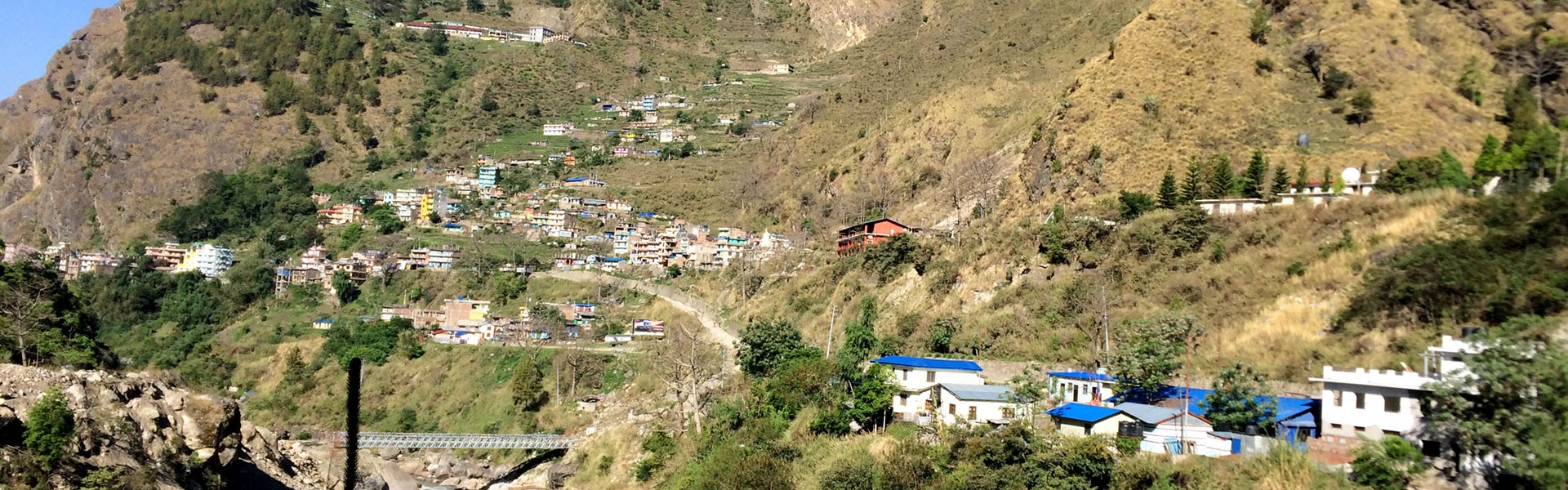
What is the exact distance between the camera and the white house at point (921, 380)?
25734 millimetres

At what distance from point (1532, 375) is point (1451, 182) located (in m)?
15.6

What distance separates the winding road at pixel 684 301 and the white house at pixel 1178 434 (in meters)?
19.4

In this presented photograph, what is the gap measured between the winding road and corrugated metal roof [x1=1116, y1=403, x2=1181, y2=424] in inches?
732

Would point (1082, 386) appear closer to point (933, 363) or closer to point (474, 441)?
point (933, 363)

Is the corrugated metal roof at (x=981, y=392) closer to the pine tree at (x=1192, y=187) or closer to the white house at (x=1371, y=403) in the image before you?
the white house at (x=1371, y=403)

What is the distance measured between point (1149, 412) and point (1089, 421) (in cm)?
103

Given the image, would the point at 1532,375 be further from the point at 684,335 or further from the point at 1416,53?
the point at 684,335

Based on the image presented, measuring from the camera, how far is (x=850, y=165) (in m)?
59.1

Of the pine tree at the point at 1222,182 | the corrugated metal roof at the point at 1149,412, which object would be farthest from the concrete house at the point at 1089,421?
the pine tree at the point at 1222,182

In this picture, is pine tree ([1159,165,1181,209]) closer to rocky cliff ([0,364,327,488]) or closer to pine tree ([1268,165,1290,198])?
pine tree ([1268,165,1290,198])

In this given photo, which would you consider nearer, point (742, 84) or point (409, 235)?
point (409, 235)

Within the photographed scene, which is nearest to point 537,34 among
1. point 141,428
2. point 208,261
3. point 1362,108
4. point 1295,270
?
point 208,261

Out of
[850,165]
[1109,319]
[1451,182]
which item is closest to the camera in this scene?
[1109,319]

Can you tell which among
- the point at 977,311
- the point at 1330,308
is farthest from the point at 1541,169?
the point at 977,311
